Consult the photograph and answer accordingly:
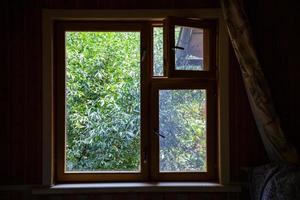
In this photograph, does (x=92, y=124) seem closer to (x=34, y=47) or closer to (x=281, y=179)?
(x=34, y=47)

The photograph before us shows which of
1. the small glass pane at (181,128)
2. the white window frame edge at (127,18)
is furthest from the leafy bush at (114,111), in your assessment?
the white window frame edge at (127,18)

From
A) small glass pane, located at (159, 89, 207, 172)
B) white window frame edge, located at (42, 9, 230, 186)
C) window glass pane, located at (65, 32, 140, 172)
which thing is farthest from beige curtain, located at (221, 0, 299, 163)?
window glass pane, located at (65, 32, 140, 172)

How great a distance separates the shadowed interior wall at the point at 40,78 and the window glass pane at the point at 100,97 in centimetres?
24

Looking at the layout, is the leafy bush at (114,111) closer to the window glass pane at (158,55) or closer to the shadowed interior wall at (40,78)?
the window glass pane at (158,55)

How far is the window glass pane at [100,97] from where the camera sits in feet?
10.5

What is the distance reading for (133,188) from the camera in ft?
10.2

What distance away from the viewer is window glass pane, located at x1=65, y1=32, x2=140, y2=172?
321cm

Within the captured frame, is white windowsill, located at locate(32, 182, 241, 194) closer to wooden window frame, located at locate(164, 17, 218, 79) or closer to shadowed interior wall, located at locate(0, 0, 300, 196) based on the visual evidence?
shadowed interior wall, located at locate(0, 0, 300, 196)

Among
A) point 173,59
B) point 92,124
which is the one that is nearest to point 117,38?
point 173,59

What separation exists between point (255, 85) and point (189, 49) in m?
0.56

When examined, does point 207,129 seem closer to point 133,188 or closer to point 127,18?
point 133,188

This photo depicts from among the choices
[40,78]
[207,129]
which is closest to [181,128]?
[207,129]

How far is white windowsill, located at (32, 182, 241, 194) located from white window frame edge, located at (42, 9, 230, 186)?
0.06m

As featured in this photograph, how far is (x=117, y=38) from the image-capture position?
127 inches
